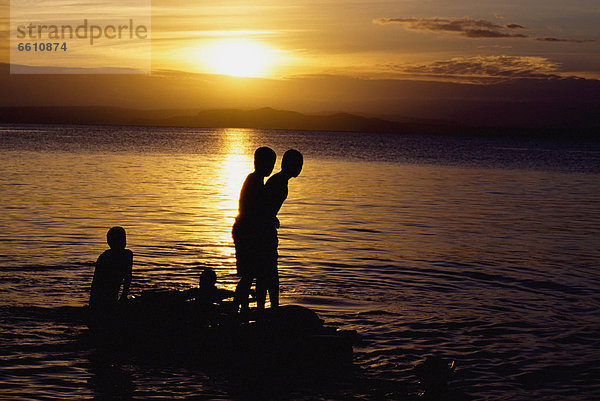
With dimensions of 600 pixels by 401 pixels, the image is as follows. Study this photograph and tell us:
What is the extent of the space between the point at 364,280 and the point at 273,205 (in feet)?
18.3

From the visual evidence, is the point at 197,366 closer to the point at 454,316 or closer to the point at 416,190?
the point at 454,316

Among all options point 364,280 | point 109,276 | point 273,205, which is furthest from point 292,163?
point 364,280

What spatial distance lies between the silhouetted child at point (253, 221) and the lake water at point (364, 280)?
1499 millimetres

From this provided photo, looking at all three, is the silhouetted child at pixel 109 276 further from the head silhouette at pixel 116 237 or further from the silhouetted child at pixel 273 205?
the silhouetted child at pixel 273 205

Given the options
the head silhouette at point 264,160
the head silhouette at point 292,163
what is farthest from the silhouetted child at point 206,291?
the head silhouette at point 292,163

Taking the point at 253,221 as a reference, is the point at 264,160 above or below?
above

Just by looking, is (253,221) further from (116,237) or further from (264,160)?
(116,237)

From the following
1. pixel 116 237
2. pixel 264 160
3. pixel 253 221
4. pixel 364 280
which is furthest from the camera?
pixel 364 280

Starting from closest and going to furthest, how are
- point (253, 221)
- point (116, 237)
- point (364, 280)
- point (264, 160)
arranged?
1. point (264, 160)
2. point (253, 221)
3. point (116, 237)
4. point (364, 280)

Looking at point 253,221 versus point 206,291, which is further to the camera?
point 206,291

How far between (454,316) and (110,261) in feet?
18.5

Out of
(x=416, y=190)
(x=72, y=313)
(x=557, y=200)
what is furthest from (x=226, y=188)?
(x=72, y=313)

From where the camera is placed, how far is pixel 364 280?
14281 mm

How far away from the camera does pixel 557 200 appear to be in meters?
34.5
